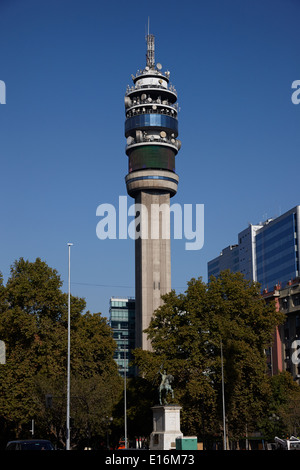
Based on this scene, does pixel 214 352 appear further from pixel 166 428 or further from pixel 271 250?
pixel 271 250

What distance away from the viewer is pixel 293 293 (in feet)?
334

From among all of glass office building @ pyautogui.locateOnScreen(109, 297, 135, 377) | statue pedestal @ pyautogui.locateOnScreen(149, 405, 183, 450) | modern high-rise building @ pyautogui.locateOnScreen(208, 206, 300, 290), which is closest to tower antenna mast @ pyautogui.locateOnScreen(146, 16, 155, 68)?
modern high-rise building @ pyautogui.locateOnScreen(208, 206, 300, 290)

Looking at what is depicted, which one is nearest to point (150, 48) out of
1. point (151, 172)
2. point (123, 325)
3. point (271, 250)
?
point (151, 172)

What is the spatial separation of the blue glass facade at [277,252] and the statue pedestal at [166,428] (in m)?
99.2

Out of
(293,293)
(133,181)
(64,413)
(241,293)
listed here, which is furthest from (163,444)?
(133,181)

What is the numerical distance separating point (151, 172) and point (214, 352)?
84.9 metres

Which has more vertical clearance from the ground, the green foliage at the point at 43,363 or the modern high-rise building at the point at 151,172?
the modern high-rise building at the point at 151,172

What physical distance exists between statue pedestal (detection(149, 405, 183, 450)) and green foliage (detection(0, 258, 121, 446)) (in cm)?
1058

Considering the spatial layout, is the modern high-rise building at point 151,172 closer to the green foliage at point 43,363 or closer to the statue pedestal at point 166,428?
the green foliage at point 43,363

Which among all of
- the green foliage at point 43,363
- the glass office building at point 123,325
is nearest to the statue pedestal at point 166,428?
the green foliage at point 43,363

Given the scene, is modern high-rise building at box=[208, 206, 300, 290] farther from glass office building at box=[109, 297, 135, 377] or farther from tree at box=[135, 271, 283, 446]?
tree at box=[135, 271, 283, 446]

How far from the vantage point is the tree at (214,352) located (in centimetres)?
6206

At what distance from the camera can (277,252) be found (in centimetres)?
15788

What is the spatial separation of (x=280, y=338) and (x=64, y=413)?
49.4m
